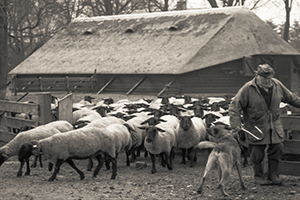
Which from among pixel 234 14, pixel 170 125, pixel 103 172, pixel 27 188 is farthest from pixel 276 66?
pixel 27 188

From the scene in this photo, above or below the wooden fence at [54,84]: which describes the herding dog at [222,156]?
below

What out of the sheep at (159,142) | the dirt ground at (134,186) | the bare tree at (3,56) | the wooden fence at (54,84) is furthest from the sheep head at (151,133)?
the wooden fence at (54,84)

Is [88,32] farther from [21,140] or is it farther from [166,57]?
[21,140]

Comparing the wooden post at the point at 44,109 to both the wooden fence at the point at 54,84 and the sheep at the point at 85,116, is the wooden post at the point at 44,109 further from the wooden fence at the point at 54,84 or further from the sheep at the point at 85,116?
the wooden fence at the point at 54,84

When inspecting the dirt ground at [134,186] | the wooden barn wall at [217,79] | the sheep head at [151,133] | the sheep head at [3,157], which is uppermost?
the wooden barn wall at [217,79]

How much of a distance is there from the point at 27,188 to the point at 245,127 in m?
Answer: 3.82

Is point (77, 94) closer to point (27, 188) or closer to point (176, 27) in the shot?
point (176, 27)

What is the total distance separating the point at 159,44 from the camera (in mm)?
31250

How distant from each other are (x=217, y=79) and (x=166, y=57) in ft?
10.0

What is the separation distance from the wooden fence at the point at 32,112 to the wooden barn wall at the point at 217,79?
47.5 ft

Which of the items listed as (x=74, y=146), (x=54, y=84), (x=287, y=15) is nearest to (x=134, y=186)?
(x=74, y=146)

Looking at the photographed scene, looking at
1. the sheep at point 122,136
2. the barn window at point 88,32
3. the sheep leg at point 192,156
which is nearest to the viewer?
the sheep at point 122,136

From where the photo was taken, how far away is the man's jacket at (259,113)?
8844mm

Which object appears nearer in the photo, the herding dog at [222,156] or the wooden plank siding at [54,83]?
the herding dog at [222,156]
